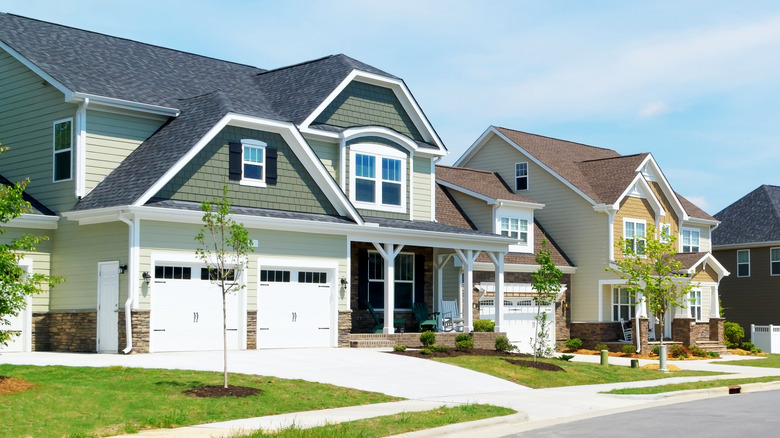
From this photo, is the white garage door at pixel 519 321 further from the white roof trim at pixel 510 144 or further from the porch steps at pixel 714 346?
the porch steps at pixel 714 346

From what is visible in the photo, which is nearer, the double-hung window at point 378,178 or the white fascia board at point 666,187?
the double-hung window at point 378,178

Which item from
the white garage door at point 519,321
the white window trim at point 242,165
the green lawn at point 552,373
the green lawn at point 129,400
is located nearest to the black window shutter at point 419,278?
the white garage door at point 519,321

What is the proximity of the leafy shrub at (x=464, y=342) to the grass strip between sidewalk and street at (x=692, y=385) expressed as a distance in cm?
669

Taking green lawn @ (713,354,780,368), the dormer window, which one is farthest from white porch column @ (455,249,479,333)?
green lawn @ (713,354,780,368)

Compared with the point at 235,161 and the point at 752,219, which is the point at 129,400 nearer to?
the point at 235,161

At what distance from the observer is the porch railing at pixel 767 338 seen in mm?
45625

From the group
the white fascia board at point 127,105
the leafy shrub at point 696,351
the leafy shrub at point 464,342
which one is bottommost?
the leafy shrub at point 696,351

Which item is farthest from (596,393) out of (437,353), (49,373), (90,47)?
(90,47)

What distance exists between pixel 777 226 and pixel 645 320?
14.7m

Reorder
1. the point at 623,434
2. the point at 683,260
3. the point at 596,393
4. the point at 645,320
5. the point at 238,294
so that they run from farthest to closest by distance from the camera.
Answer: the point at 683,260, the point at 645,320, the point at 238,294, the point at 596,393, the point at 623,434

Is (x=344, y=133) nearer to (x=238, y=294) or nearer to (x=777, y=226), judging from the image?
(x=238, y=294)

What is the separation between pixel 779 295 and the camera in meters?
49.5

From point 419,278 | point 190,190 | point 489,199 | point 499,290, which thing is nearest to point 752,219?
point 489,199

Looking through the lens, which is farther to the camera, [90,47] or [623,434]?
[90,47]
